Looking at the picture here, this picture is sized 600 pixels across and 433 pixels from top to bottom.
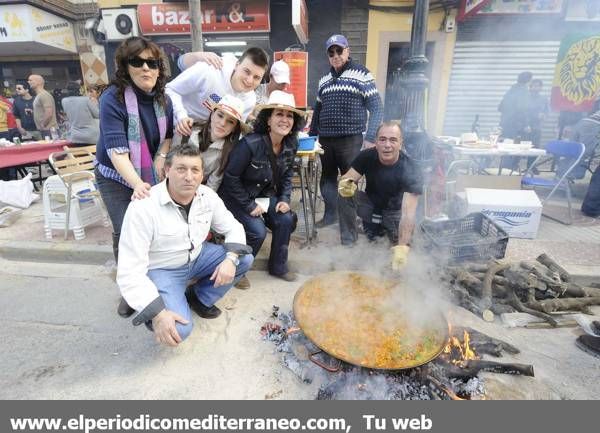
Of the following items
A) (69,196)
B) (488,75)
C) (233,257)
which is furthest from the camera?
(488,75)

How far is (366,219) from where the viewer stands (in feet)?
13.2

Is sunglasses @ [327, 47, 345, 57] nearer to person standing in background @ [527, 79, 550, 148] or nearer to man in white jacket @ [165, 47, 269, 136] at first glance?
man in white jacket @ [165, 47, 269, 136]

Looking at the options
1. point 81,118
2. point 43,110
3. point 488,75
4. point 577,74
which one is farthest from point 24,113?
point 577,74

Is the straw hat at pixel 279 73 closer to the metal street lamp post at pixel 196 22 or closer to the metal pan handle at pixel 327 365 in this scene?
the metal street lamp post at pixel 196 22

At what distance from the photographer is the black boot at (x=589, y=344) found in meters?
2.54

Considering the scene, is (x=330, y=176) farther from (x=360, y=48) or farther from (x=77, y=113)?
(x=360, y=48)

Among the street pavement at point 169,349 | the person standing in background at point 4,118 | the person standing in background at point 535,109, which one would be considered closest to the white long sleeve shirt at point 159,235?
the street pavement at point 169,349

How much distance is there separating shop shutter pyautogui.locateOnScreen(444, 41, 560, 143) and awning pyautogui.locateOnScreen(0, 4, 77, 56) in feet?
38.6

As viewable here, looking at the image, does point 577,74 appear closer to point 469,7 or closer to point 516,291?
point 469,7

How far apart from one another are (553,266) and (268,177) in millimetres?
3131

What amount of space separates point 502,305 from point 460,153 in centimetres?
310

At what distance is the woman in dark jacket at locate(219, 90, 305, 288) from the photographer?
3.11 meters

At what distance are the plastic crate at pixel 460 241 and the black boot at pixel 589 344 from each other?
3.40 feet

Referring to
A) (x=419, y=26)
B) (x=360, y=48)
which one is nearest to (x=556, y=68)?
(x=360, y=48)
